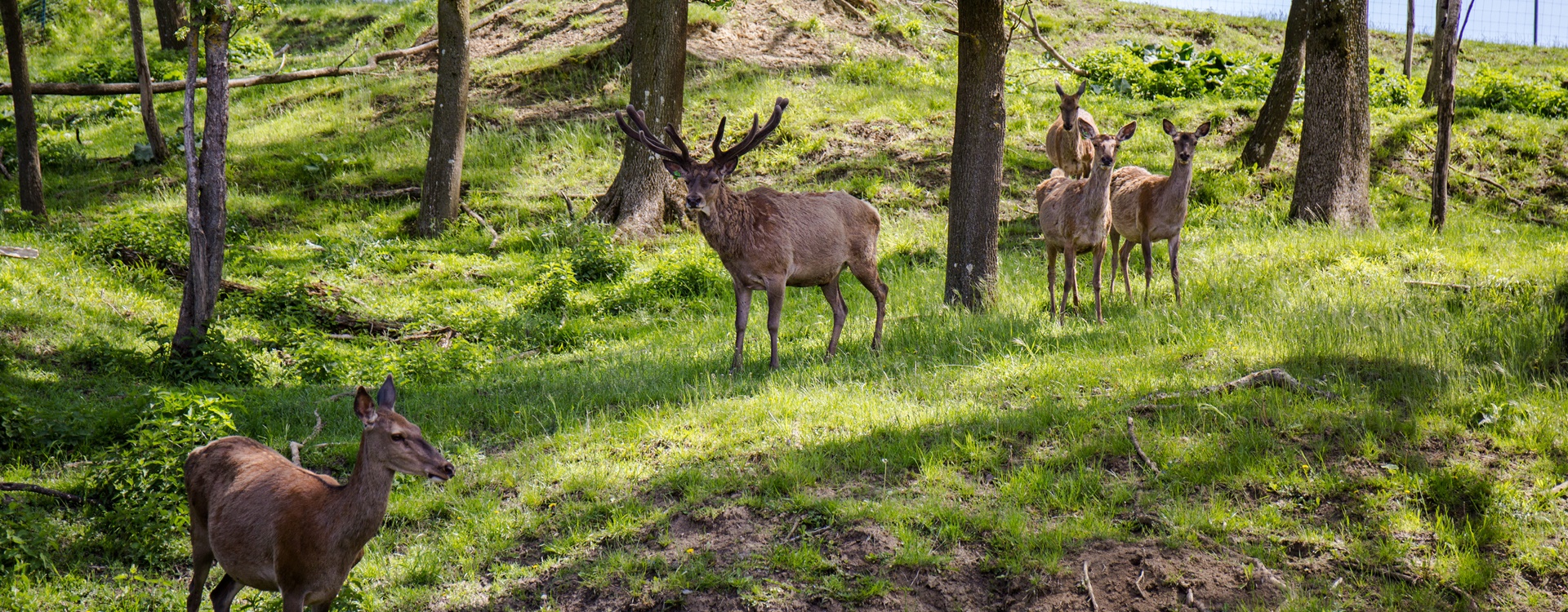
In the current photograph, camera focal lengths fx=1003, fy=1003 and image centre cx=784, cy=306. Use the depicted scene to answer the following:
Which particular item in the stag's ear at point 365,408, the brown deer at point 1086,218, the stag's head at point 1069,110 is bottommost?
the stag's ear at point 365,408

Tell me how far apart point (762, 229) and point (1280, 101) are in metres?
9.52

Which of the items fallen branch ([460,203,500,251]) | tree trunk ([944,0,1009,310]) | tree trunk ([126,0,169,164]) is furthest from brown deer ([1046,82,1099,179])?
tree trunk ([126,0,169,164])

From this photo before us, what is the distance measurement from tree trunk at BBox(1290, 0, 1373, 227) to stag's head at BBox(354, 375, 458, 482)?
11404 mm

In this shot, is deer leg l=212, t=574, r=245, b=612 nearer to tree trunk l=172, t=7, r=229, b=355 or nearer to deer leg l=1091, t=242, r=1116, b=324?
tree trunk l=172, t=7, r=229, b=355

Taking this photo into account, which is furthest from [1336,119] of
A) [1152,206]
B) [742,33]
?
[742,33]

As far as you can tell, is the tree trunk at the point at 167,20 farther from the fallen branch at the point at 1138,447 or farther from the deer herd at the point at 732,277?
the fallen branch at the point at 1138,447

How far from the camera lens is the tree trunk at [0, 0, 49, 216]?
14094 millimetres

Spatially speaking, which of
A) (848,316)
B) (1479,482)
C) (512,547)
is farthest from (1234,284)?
(512,547)

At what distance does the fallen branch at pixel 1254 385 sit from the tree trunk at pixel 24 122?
1504cm

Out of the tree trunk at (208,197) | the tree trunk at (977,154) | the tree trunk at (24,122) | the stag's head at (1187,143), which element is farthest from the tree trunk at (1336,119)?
the tree trunk at (24,122)

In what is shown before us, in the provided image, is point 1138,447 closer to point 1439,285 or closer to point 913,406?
point 913,406

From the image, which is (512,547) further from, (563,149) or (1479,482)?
(563,149)

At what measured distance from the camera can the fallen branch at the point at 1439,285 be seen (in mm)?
9000

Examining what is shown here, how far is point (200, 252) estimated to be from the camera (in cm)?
895
